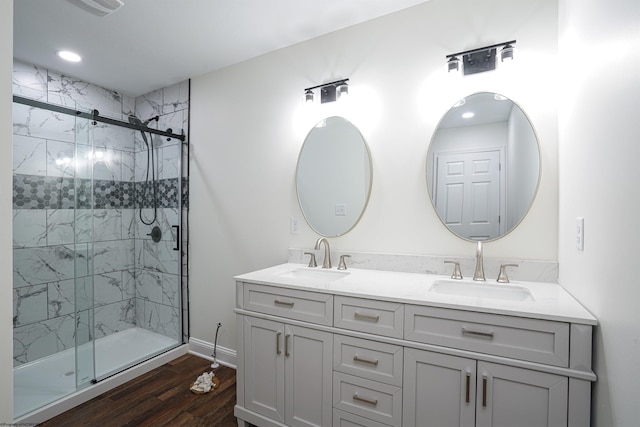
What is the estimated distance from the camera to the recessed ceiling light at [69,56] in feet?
7.61

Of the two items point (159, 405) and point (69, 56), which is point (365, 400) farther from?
point (69, 56)

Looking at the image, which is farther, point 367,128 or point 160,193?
point 160,193

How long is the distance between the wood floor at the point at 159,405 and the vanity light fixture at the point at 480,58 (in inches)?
98.8

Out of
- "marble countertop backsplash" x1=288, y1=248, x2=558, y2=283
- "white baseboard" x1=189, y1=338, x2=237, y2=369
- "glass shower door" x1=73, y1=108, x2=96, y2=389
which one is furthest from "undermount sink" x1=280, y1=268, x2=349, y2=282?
"glass shower door" x1=73, y1=108, x2=96, y2=389

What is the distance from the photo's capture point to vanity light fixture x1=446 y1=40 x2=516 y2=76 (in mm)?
1565

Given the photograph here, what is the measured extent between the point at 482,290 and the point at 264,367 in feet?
4.16

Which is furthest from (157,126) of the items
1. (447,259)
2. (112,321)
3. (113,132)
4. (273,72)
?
(447,259)

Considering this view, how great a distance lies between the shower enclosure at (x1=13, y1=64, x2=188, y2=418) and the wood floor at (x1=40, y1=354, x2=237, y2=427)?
181 mm

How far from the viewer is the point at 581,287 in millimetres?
1192

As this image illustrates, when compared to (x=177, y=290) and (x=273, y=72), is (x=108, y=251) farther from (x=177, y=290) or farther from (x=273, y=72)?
(x=273, y=72)

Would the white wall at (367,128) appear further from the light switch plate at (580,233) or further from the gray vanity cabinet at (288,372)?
the gray vanity cabinet at (288,372)

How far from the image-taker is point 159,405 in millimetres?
1979

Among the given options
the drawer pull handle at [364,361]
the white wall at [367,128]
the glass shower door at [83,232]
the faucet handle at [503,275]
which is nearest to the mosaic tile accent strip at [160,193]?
the white wall at [367,128]

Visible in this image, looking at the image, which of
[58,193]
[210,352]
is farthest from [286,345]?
[58,193]
